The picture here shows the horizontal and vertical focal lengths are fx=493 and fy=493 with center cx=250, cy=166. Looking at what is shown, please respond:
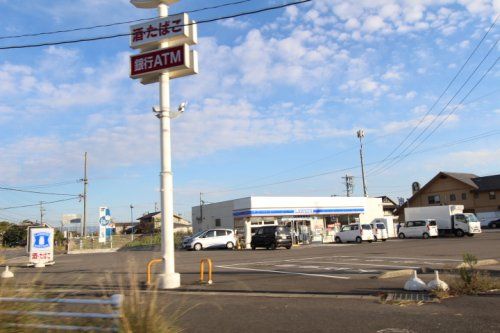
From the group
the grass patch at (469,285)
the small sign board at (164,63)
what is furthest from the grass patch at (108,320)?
the small sign board at (164,63)

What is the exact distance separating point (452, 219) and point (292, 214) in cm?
1507

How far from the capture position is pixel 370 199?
52.2 m

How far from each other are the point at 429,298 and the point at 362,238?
104 ft

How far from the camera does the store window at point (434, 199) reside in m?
73.1

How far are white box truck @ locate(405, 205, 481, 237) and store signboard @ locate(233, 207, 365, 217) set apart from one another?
6.20 meters

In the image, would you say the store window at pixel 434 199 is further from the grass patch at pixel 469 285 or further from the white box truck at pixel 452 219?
the grass patch at pixel 469 285

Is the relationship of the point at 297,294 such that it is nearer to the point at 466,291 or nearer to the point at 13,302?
the point at 466,291

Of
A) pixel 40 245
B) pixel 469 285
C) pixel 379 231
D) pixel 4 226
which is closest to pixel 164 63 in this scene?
pixel 469 285

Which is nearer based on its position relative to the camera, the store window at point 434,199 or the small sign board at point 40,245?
the small sign board at point 40,245

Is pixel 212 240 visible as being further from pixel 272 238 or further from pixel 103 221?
pixel 103 221

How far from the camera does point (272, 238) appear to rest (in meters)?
34.2

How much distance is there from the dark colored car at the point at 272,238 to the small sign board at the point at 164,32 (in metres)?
22.0

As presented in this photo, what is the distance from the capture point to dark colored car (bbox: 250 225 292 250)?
3403 cm

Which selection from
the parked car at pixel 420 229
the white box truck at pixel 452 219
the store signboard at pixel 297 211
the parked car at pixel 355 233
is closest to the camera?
the parked car at pixel 355 233
